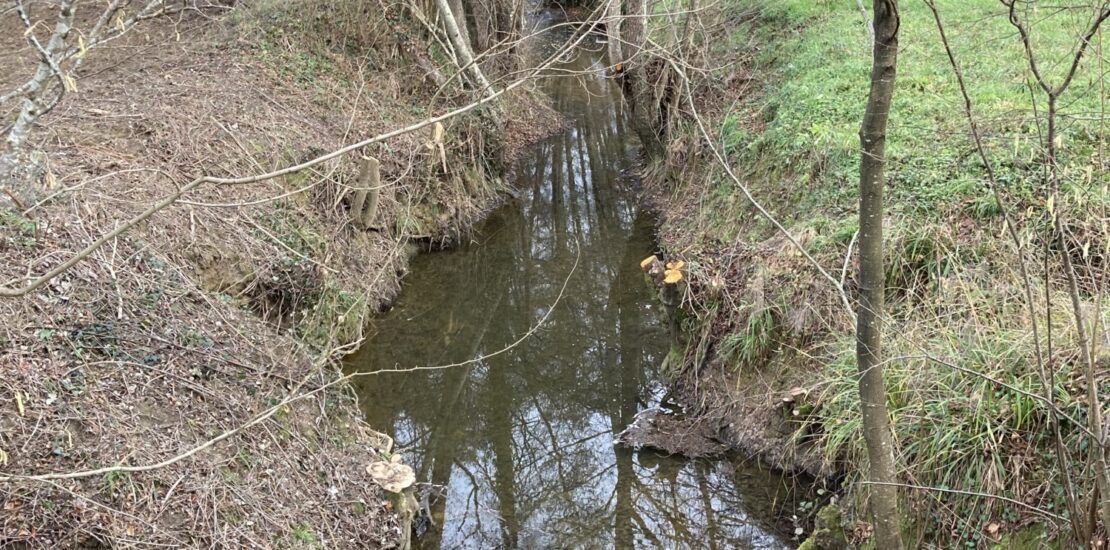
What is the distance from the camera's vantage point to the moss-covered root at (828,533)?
465 centimetres

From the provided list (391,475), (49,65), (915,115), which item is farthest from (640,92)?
(49,65)

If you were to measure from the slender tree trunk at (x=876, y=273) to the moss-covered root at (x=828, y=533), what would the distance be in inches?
40.2

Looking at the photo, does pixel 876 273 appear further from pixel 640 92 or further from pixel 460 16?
pixel 460 16

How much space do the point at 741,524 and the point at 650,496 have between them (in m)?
0.73

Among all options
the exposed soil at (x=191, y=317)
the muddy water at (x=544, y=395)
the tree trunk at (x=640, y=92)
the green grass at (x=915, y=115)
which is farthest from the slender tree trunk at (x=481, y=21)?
the green grass at (x=915, y=115)

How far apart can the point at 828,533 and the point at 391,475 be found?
288 centimetres

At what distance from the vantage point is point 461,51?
10.3 m

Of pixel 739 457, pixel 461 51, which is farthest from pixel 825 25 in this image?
pixel 739 457

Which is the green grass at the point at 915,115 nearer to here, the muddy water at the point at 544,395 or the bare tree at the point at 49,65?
the muddy water at the point at 544,395

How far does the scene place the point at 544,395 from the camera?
7059mm

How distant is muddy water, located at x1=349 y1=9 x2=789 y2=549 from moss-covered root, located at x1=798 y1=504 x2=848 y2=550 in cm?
38

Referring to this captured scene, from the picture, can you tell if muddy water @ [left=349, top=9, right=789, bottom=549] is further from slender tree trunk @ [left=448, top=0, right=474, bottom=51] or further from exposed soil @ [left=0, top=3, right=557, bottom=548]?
slender tree trunk @ [left=448, top=0, right=474, bottom=51]

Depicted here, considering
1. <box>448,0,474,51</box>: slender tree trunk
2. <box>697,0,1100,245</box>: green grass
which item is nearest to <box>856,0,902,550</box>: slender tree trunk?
<box>697,0,1100,245</box>: green grass

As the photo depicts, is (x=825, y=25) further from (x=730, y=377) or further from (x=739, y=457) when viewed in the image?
(x=739, y=457)
